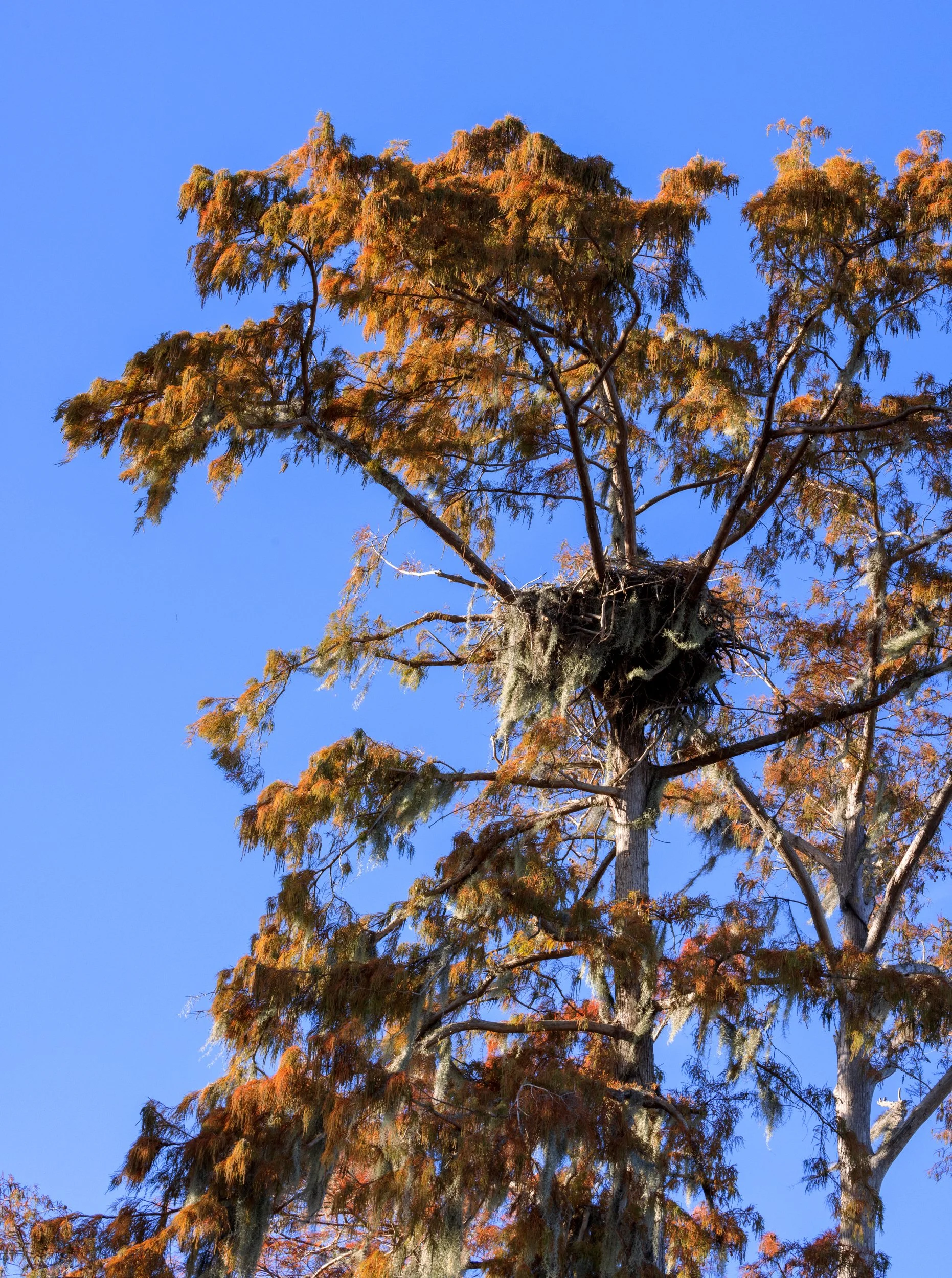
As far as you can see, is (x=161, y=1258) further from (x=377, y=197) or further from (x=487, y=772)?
(x=377, y=197)

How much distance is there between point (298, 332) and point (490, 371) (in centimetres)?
128

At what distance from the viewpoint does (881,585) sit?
1053cm

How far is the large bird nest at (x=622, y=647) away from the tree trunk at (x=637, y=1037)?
0.37 meters

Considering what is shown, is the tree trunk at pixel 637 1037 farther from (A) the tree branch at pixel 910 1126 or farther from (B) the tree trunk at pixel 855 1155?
(A) the tree branch at pixel 910 1126

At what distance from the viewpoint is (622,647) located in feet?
27.8

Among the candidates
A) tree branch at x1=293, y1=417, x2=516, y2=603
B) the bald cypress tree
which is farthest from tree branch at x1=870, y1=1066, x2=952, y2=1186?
tree branch at x1=293, y1=417, x2=516, y2=603

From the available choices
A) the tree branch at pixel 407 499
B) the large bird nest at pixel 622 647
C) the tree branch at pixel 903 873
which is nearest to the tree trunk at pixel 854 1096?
the tree branch at pixel 903 873

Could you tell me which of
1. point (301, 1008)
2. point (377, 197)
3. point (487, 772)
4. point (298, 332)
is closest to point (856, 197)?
point (377, 197)

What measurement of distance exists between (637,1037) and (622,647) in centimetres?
224

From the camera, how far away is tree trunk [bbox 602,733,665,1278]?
23.5ft

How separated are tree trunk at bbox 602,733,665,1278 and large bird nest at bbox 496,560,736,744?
1.22ft

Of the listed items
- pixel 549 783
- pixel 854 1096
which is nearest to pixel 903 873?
pixel 854 1096

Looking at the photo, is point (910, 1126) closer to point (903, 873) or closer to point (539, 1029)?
point (903, 873)

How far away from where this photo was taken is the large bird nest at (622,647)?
8.47 metres
